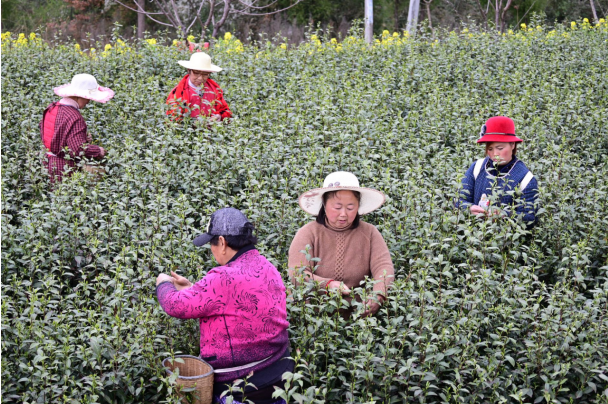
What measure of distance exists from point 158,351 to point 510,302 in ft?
6.89

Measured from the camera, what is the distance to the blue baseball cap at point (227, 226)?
3623 millimetres

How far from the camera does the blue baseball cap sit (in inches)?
143

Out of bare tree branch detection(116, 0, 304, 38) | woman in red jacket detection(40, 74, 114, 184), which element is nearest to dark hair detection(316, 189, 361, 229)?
woman in red jacket detection(40, 74, 114, 184)

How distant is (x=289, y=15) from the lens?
24.5 metres

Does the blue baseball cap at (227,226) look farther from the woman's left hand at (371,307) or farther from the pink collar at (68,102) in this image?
the pink collar at (68,102)

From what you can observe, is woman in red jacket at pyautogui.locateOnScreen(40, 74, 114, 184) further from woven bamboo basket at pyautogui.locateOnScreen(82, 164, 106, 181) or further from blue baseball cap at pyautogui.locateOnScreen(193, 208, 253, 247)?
blue baseball cap at pyautogui.locateOnScreen(193, 208, 253, 247)

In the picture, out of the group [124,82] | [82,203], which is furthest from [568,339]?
[124,82]

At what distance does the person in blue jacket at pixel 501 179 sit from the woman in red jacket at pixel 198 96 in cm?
319

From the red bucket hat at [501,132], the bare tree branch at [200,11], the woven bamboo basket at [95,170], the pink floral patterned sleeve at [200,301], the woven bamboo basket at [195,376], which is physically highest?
the bare tree branch at [200,11]

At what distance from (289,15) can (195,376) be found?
2226cm

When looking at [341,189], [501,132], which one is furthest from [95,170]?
[501,132]

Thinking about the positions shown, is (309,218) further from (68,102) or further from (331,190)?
(68,102)

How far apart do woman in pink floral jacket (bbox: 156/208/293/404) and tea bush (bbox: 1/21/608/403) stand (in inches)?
10.1

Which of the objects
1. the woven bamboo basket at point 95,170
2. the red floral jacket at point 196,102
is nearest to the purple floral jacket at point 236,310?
the woven bamboo basket at point 95,170
